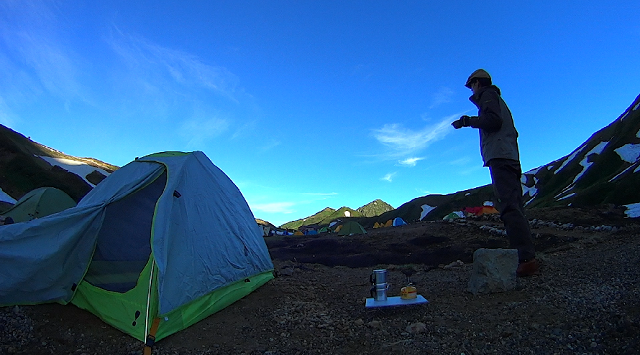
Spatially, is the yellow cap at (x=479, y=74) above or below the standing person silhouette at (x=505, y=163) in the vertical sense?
above

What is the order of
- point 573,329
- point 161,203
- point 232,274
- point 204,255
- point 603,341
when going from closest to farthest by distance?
point 603,341 < point 573,329 < point 161,203 < point 204,255 < point 232,274

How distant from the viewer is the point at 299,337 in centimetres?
479

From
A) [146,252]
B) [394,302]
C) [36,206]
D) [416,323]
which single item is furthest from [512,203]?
A: [36,206]

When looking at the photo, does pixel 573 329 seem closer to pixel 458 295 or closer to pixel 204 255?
pixel 458 295

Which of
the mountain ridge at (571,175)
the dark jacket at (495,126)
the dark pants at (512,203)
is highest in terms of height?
the mountain ridge at (571,175)

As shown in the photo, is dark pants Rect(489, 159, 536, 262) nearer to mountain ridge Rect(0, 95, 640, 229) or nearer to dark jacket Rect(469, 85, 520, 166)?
dark jacket Rect(469, 85, 520, 166)

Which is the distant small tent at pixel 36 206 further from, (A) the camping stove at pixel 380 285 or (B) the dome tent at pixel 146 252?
(A) the camping stove at pixel 380 285

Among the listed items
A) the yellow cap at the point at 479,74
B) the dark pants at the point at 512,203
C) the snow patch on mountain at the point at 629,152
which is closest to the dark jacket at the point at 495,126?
the dark pants at the point at 512,203

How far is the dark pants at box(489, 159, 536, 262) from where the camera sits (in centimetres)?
629

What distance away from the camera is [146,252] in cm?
687

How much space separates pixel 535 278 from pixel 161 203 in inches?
245

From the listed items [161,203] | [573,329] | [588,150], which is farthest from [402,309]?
[588,150]

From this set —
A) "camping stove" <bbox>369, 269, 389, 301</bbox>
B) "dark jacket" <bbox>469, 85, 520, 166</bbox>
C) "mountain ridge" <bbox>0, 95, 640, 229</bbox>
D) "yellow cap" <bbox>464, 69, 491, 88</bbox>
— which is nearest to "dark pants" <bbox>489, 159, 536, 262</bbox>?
"dark jacket" <bbox>469, 85, 520, 166</bbox>

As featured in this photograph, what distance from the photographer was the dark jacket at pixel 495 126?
647 centimetres
